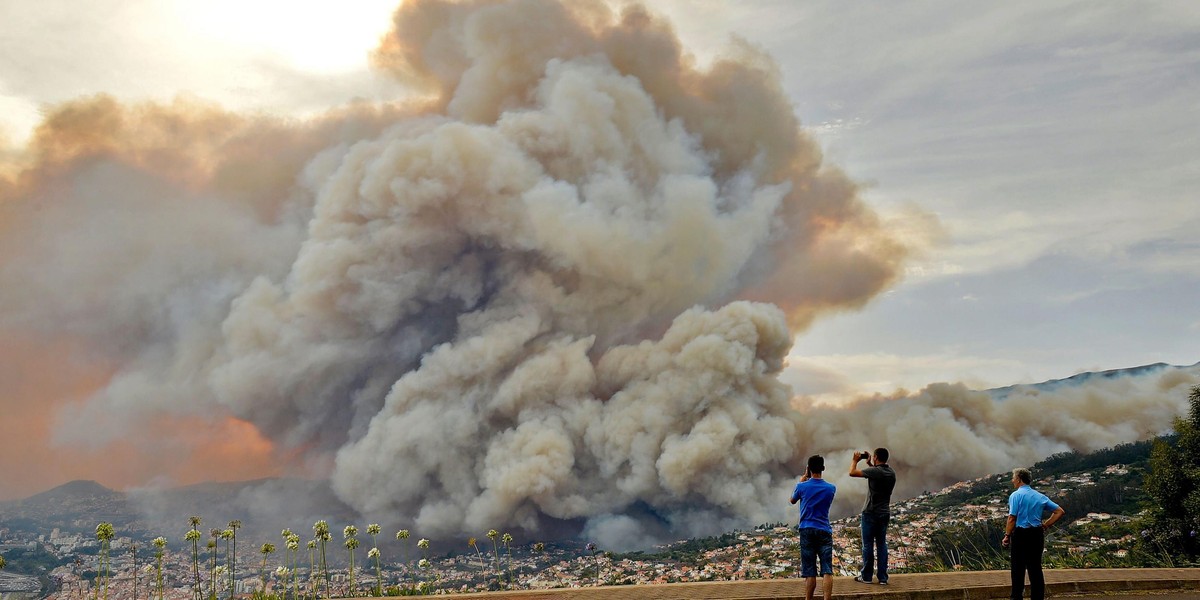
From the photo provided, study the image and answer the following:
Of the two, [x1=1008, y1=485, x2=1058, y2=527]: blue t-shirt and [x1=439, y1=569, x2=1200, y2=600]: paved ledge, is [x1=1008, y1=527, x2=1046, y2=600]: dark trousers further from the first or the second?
[x1=439, y1=569, x2=1200, y2=600]: paved ledge

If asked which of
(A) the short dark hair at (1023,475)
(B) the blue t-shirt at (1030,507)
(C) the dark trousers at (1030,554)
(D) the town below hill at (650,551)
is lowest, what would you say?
(D) the town below hill at (650,551)

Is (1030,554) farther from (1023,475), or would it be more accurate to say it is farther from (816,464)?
(816,464)

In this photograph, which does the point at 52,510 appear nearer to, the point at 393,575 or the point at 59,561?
the point at 59,561

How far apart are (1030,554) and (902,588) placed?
215cm

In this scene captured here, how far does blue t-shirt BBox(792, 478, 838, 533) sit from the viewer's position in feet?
42.5

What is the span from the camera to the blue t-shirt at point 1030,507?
12.9m

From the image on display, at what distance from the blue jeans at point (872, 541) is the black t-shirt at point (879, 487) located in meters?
0.12

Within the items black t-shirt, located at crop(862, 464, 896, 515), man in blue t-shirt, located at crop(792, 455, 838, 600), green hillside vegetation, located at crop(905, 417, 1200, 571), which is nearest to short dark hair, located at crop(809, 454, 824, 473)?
man in blue t-shirt, located at crop(792, 455, 838, 600)

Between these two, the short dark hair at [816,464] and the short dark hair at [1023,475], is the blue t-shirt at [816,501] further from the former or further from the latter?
the short dark hair at [1023,475]

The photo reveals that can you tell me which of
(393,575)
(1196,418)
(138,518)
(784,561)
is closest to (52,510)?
(138,518)

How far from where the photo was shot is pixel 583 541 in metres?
86.3

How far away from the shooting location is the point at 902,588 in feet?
46.5

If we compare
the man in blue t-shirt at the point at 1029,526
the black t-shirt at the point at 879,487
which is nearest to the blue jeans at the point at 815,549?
the black t-shirt at the point at 879,487

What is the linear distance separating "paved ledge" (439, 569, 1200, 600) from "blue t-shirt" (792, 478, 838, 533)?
4.45ft
